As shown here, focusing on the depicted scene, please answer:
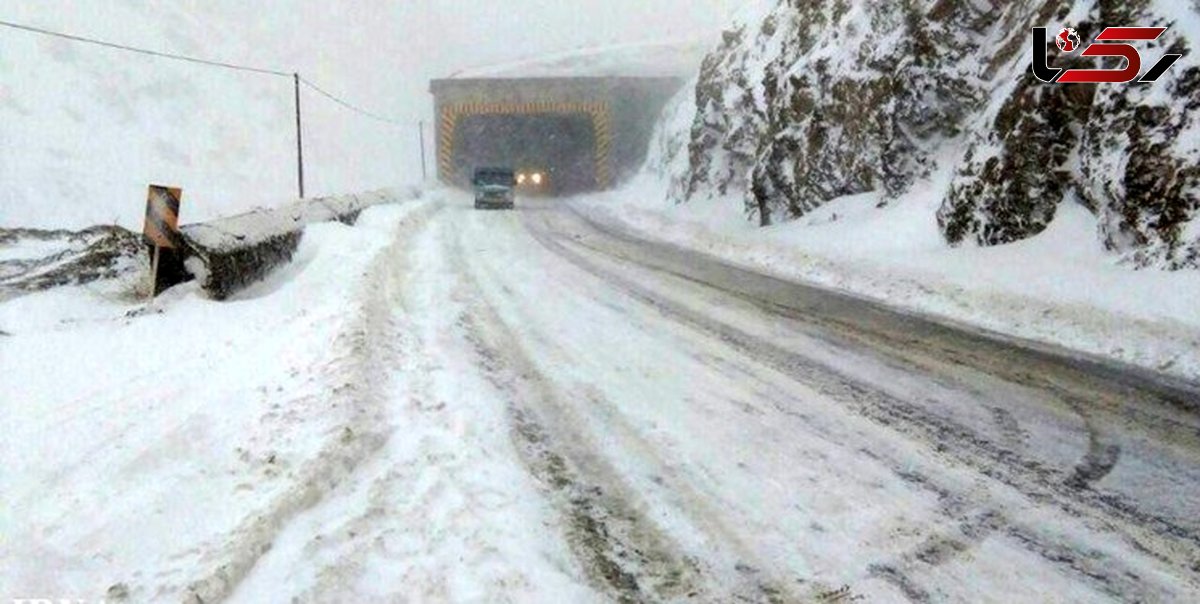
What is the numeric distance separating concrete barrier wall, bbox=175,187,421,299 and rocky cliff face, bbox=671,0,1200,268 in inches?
384

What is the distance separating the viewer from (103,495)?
3.43m

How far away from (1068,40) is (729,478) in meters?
9.48

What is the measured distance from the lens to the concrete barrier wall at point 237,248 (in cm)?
840

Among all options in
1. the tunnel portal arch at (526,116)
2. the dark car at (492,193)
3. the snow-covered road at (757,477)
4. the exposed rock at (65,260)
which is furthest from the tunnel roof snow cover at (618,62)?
the snow-covered road at (757,477)

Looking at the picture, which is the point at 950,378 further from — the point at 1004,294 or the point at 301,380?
the point at 301,380

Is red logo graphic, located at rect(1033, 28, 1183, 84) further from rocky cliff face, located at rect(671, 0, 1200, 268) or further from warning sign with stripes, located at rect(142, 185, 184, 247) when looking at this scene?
warning sign with stripes, located at rect(142, 185, 184, 247)

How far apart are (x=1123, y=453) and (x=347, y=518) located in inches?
163

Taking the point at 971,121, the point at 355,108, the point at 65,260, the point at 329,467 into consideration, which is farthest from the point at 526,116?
the point at 329,467

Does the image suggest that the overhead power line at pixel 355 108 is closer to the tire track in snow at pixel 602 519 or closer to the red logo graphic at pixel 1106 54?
the red logo graphic at pixel 1106 54

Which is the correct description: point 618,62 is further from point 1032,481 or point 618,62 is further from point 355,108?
point 1032,481

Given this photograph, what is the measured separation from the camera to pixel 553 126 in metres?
42.7

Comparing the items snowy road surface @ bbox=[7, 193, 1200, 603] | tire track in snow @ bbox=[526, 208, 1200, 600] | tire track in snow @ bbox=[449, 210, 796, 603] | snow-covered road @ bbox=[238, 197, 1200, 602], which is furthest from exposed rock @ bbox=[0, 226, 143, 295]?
tire track in snow @ bbox=[526, 208, 1200, 600]

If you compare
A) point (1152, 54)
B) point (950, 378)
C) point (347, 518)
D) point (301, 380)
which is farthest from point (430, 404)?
point (1152, 54)

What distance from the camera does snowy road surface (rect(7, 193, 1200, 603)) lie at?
2.87m
